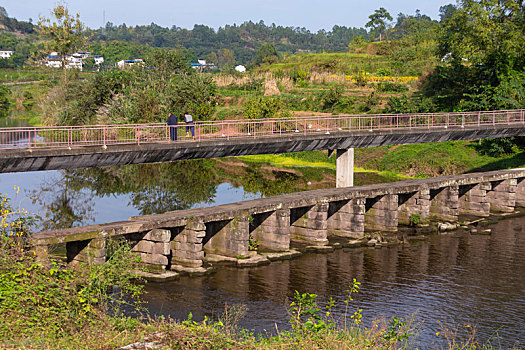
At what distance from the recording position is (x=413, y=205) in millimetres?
44406

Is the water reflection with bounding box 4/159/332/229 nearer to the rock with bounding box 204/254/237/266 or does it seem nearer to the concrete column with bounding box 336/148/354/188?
the concrete column with bounding box 336/148/354/188

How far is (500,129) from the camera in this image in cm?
5709

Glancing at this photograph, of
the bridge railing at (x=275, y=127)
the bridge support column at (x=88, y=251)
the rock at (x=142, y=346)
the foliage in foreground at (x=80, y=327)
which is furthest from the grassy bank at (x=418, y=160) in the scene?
the rock at (x=142, y=346)

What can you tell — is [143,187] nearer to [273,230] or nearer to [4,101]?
[273,230]

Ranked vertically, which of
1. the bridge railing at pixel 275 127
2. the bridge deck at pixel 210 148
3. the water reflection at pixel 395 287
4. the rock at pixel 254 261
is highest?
the bridge railing at pixel 275 127

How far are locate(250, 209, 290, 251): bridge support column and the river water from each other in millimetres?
1544

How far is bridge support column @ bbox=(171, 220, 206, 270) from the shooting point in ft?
104

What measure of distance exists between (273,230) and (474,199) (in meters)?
19.4

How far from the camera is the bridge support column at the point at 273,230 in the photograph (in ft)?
117

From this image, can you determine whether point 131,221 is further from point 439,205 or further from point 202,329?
point 439,205

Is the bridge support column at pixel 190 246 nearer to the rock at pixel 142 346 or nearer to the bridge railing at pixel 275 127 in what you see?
the bridge railing at pixel 275 127

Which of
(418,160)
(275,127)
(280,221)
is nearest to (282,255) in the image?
(280,221)

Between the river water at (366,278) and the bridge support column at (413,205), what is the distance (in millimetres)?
2572

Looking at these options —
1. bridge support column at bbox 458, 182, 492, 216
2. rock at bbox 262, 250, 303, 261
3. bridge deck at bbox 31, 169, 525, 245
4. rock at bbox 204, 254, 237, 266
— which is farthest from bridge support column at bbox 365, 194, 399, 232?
rock at bbox 204, 254, 237, 266
